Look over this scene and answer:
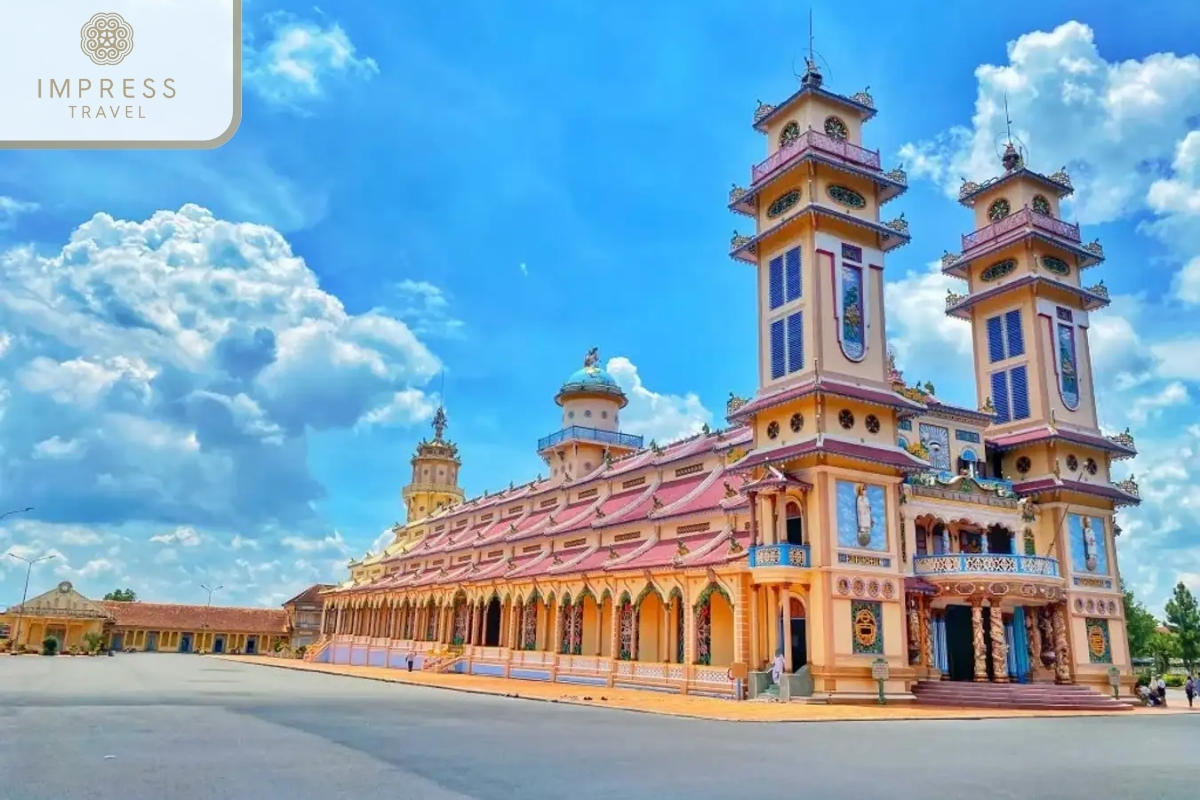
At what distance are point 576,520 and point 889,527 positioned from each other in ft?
60.5

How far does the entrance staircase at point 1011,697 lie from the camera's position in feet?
88.0

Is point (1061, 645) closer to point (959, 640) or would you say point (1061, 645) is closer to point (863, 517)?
point (959, 640)

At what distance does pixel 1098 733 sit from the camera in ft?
59.0

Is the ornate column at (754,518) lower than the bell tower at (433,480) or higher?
lower

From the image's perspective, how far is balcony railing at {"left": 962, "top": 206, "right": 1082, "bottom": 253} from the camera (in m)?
36.3

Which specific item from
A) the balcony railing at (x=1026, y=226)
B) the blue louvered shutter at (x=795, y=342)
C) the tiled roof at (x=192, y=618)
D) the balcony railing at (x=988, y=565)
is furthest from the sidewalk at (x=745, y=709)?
the tiled roof at (x=192, y=618)

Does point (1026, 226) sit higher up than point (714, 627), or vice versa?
point (1026, 226)

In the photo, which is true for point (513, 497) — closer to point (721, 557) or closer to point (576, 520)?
point (576, 520)

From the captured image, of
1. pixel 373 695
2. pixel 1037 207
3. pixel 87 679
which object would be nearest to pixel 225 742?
pixel 373 695

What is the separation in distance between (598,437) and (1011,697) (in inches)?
1220

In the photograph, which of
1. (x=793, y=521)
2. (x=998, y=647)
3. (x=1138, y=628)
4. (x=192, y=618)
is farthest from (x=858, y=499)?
(x=192, y=618)

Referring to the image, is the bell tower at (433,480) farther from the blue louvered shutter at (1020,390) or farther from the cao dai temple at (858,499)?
the blue louvered shutter at (1020,390)

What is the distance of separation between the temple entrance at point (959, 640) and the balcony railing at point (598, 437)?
26.4 meters

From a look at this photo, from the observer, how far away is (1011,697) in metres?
27.0
